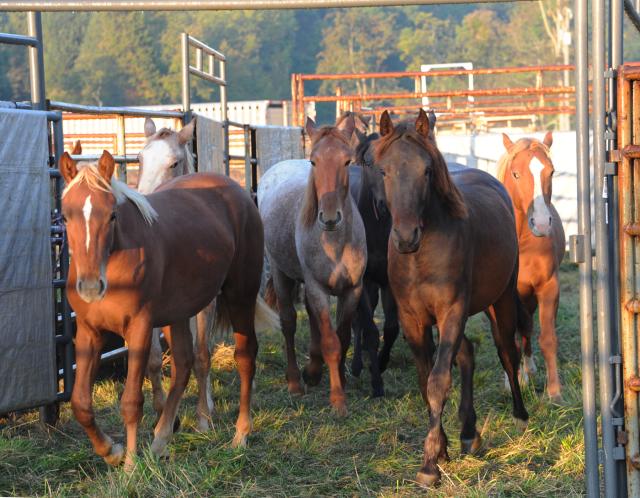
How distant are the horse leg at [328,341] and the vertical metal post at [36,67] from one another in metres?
2.18

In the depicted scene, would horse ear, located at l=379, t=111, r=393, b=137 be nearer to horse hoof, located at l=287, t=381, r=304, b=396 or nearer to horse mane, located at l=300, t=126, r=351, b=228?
horse mane, located at l=300, t=126, r=351, b=228

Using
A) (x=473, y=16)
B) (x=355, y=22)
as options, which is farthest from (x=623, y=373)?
(x=355, y=22)

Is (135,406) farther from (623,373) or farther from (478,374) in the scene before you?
(478,374)

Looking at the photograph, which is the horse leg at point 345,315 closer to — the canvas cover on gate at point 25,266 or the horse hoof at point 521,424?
the horse hoof at point 521,424

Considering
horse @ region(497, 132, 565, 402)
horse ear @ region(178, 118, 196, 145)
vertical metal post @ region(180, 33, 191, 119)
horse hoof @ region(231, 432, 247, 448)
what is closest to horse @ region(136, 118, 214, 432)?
horse ear @ region(178, 118, 196, 145)

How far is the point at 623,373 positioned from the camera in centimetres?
317

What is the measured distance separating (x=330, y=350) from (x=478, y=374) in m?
1.19

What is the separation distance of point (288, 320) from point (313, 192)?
4.36ft

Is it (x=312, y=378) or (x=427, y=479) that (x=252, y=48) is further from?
(x=427, y=479)

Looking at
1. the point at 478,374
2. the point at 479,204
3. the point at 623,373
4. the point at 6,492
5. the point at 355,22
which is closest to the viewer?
the point at 623,373

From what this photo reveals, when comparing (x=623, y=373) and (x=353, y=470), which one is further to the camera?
(x=353, y=470)

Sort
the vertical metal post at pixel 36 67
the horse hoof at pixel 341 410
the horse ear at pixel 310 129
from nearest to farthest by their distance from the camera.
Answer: the vertical metal post at pixel 36 67
the horse hoof at pixel 341 410
the horse ear at pixel 310 129

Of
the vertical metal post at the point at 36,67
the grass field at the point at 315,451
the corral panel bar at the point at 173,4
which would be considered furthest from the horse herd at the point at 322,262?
the corral panel bar at the point at 173,4

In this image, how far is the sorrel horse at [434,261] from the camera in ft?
14.4
